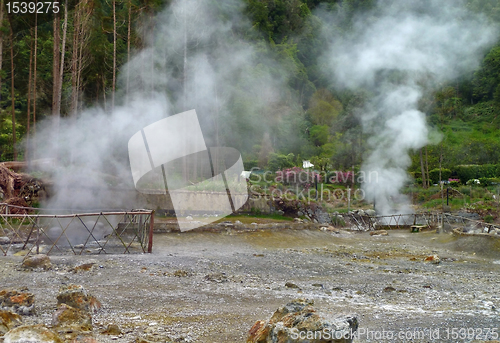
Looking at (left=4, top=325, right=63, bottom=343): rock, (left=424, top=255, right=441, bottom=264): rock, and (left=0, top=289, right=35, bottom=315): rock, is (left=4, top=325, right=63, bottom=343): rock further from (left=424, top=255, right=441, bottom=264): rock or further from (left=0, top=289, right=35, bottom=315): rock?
(left=424, top=255, right=441, bottom=264): rock

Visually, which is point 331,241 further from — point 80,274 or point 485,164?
point 485,164

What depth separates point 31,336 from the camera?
3.43 m

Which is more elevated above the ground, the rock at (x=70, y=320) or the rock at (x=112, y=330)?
the rock at (x=70, y=320)

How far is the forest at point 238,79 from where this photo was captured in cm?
2473

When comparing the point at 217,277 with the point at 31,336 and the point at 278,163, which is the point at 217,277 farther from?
the point at 278,163

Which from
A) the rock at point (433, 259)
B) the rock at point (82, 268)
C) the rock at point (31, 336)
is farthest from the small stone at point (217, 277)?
the rock at point (433, 259)

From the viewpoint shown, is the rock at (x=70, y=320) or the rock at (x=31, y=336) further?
the rock at (x=70, y=320)

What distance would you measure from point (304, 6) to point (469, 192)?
47003 mm

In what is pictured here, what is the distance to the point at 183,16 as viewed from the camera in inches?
1014

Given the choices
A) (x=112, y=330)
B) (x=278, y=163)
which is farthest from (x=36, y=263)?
(x=278, y=163)

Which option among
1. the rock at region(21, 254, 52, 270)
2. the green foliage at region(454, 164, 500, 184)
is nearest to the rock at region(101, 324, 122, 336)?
the rock at region(21, 254, 52, 270)

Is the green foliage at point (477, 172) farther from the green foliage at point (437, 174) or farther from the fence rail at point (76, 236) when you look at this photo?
the fence rail at point (76, 236)

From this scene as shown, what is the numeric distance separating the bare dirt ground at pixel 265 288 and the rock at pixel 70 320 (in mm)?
198

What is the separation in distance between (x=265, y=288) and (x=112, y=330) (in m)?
3.37
